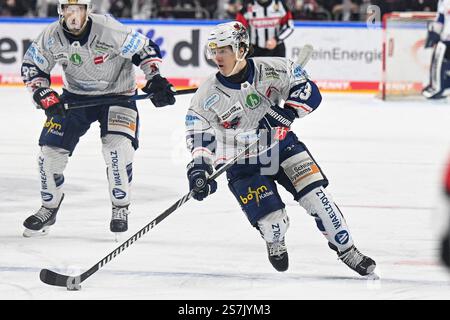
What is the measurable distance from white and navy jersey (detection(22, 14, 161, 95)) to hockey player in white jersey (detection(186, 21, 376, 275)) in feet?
3.07

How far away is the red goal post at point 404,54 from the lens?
12.4 metres

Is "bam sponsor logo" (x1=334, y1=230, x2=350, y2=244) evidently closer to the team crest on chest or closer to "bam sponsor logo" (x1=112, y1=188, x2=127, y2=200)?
the team crest on chest

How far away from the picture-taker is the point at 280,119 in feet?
15.0

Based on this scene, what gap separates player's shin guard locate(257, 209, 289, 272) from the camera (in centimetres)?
456

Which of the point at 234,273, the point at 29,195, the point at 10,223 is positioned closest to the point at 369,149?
the point at 29,195

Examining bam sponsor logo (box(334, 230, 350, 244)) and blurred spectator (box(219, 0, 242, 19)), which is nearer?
bam sponsor logo (box(334, 230, 350, 244))

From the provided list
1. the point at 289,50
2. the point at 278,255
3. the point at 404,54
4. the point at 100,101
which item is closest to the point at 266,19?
the point at 289,50

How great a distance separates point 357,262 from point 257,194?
1.63ft

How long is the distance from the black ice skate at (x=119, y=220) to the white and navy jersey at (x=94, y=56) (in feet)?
1.89

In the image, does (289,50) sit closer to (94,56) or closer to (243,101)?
(94,56)

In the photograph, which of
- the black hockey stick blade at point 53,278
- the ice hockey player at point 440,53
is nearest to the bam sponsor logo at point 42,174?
the black hockey stick blade at point 53,278

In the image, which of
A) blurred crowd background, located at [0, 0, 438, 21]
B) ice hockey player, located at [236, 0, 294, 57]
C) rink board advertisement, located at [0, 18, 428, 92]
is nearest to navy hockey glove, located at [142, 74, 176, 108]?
ice hockey player, located at [236, 0, 294, 57]

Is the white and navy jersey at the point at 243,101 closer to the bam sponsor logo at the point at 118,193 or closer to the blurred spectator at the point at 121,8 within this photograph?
the bam sponsor logo at the point at 118,193
